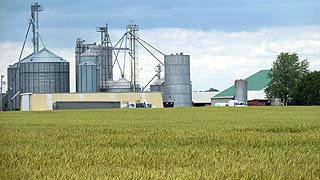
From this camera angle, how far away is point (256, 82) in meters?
182

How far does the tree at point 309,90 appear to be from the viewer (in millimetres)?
133125

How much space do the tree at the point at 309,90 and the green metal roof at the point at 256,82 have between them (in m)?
35.2

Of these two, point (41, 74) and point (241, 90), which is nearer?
point (41, 74)

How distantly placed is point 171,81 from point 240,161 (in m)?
126

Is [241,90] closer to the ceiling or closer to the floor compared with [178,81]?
closer to the floor

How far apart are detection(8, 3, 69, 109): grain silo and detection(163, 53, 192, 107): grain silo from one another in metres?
20.1

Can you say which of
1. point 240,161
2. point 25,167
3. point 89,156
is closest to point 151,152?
point 89,156

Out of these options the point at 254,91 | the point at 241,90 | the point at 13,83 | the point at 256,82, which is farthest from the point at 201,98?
the point at 13,83

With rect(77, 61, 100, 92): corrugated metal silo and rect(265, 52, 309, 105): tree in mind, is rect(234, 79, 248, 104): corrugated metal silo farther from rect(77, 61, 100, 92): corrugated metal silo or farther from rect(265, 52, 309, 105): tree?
rect(77, 61, 100, 92): corrugated metal silo

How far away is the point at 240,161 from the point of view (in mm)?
13750

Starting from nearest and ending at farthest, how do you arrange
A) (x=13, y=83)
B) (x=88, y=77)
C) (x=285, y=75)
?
(x=88, y=77), (x=13, y=83), (x=285, y=75)

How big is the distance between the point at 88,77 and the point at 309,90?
139 ft

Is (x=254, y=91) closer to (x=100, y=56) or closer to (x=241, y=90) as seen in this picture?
(x=241, y=90)

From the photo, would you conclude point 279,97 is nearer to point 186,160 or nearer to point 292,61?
point 292,61
